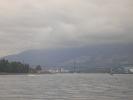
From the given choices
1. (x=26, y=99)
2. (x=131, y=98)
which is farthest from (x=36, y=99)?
(x=131, y=98)

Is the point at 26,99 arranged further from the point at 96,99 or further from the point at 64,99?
the point at 96,99

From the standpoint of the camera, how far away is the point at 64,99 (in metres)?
70.6

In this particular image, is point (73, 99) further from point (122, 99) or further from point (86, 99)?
point (122, 99)

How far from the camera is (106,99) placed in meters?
70.6

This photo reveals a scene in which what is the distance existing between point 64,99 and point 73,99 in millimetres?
1515

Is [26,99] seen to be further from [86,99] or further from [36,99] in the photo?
[86,99]

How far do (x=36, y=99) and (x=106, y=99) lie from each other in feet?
37.8

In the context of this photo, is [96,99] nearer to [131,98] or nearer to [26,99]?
[131,98]

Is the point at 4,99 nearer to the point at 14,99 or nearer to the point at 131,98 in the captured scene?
the point at 14,99

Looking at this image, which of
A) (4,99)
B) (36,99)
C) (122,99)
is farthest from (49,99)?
(122,99)

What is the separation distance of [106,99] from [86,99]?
3.29 m

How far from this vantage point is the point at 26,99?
7094 centimetres

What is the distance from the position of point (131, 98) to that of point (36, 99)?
52.5 feet

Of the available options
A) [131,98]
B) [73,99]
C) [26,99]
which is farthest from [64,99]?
[131,98]
